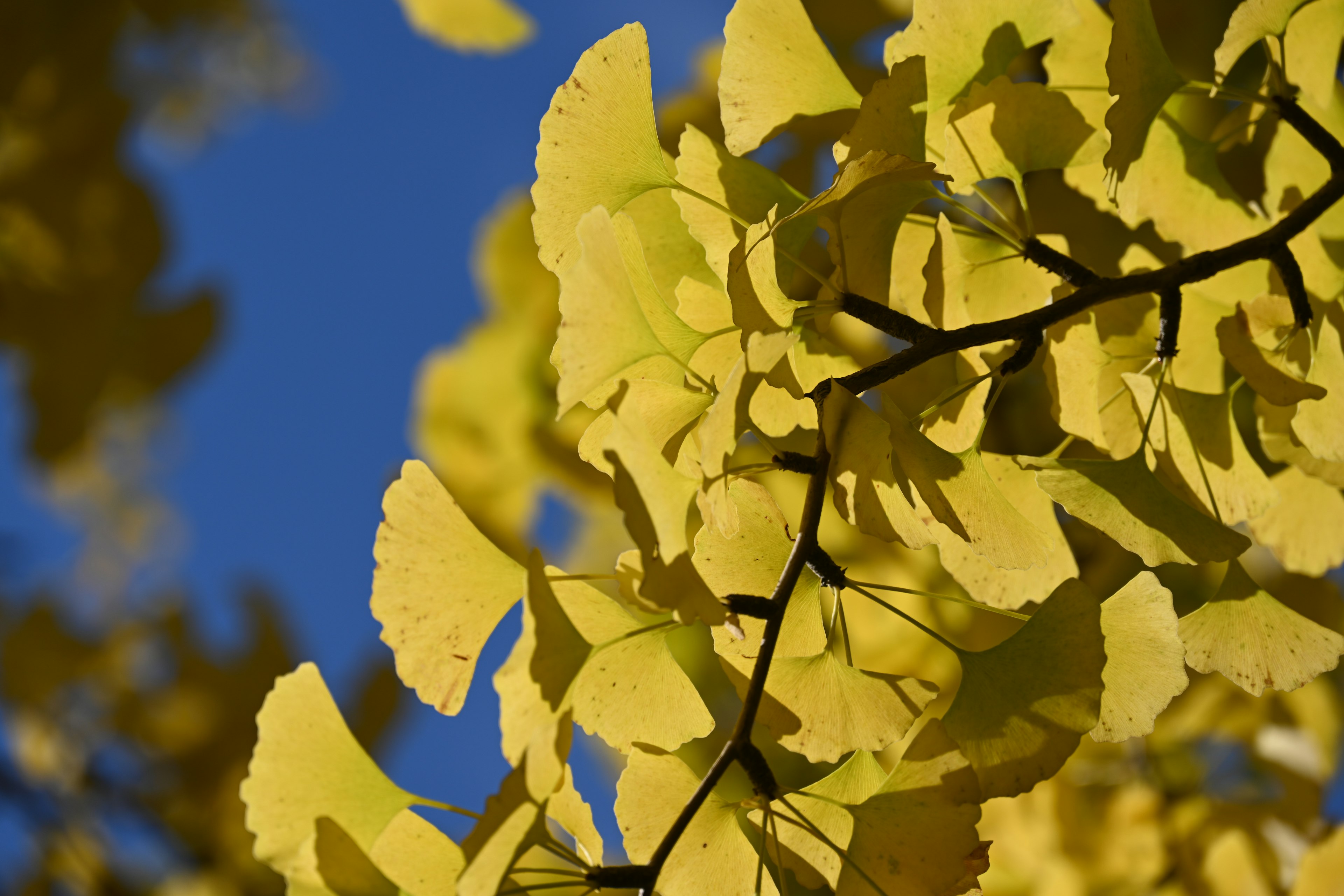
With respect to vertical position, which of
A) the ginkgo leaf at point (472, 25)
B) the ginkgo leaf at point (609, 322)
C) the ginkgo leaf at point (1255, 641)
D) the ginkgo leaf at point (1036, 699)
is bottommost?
the ginkgo leaf at point (1255, 641)

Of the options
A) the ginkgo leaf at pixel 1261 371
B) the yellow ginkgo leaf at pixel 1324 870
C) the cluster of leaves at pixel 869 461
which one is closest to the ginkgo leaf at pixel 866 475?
the cluster of leaves at pixel 869 461

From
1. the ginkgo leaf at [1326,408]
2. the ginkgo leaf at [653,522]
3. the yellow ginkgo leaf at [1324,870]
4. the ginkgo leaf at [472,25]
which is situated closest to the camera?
the ginkgo leaf at [653,522]

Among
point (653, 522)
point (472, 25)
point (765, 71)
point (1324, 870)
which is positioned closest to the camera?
point (653, 522)

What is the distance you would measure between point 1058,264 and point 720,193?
99mm

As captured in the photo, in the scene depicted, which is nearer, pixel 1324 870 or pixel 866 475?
pixel 866 475

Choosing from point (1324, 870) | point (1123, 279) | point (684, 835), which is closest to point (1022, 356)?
point (1123, 279)

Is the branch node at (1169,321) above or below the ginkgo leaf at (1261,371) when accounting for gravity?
above

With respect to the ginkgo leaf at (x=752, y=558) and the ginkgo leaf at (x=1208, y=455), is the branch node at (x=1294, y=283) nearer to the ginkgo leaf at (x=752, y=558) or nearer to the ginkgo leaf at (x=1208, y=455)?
the ginkgo leaf at (x=1208, y=455)

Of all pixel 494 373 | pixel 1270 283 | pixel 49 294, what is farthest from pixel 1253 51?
pixel 49 294

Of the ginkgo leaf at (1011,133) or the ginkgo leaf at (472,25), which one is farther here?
the ginkgo leaf at (472,25)

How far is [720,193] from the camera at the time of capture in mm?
271

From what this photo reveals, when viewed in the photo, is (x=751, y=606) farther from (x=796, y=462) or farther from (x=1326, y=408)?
(x=1326, y=408)

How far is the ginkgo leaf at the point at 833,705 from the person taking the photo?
0.23 metres

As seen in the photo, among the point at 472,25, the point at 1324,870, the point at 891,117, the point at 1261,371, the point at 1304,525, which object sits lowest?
the point at 1324,870
